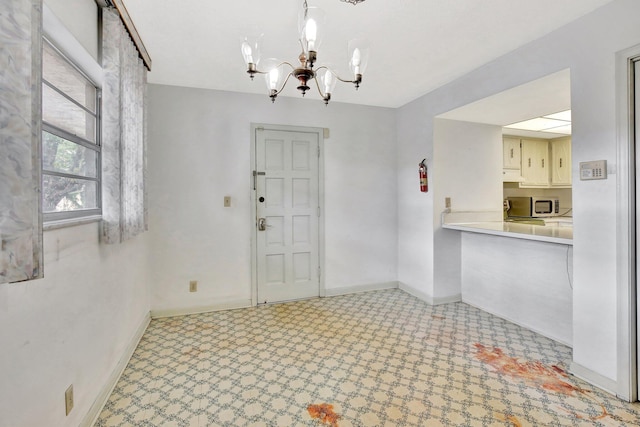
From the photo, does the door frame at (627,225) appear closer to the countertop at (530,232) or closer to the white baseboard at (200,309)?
the countertop at (530,232)

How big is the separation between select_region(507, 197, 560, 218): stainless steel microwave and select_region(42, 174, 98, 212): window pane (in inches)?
212

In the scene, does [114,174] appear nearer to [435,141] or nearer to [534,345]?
[435,141]

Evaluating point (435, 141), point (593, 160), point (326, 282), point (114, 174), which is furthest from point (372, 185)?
point (114, 174)

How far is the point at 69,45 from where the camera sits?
1.68 m

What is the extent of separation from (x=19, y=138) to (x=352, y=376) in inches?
86.2

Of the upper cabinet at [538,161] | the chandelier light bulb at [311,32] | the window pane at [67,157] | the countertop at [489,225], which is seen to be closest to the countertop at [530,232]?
the countertop at [489,225]

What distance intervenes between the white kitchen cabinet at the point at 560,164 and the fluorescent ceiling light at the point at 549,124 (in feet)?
1.58

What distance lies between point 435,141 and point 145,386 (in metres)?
3.52

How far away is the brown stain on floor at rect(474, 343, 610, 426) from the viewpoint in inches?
78.2

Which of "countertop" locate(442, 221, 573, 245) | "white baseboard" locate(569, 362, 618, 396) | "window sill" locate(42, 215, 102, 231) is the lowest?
"white baseboard" locate(569, 362, 618, 396)

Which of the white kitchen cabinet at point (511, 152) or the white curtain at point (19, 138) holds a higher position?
the white kitchen cabinet at point (511, 152)

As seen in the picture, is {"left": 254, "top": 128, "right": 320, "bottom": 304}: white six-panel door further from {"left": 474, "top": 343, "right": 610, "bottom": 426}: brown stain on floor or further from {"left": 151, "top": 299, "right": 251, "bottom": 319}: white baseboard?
{"left": 474, "top": 343, "right": 610, "bottom": 426}: brown stain on floor

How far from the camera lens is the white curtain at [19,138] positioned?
3.07ft

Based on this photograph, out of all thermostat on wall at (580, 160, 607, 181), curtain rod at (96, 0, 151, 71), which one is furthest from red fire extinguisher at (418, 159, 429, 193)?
curtain rod at (96, 0, 151, 71)
